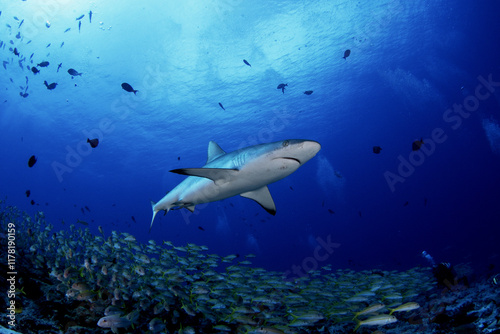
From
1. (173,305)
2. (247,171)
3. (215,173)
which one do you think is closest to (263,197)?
(247,171)

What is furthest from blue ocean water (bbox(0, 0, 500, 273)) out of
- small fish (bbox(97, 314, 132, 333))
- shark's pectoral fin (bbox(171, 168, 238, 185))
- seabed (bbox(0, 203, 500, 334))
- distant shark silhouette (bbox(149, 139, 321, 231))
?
shark's pectoral fin (bbox(171, 168, 238, 185))

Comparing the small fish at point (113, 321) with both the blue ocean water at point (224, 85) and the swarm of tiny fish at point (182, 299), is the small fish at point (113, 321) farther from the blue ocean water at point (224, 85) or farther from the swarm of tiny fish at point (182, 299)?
the blue ocean water at point (224, 85)

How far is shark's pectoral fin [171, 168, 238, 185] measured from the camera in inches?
164

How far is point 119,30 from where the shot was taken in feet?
71.1

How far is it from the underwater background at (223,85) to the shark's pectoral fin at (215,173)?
549 centimetres

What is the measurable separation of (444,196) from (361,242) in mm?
41469

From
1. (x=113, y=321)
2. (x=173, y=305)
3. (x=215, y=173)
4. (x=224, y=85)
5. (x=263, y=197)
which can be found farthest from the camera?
(x=224, y=85)

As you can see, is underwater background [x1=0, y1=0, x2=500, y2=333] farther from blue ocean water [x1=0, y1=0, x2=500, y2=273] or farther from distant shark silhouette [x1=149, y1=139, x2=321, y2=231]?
distant shark silhouette [x1=149, y1=139, x2=321, y2=231]

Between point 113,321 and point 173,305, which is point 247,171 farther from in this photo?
point 173,305

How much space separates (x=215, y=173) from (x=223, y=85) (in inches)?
1019

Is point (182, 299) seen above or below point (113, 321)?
above

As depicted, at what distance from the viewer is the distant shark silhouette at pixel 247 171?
3869mm

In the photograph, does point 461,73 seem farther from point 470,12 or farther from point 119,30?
point 119,30

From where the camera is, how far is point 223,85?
2861 centimetres
